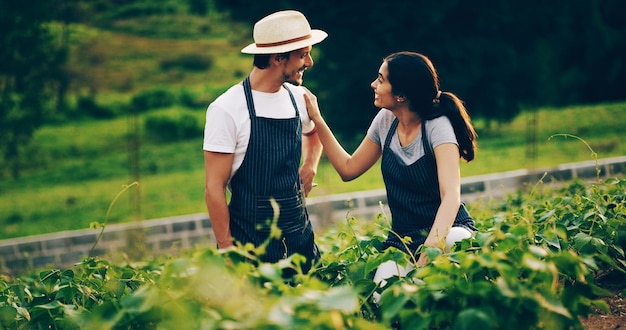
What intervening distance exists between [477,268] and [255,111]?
141 centimetres

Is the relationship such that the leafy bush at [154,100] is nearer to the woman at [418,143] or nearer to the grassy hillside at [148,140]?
the grassy hillside at [148,140]

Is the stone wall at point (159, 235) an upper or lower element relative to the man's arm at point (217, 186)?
lower

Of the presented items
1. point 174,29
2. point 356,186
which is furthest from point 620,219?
point 174,29

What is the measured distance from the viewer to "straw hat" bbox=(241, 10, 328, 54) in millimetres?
3525

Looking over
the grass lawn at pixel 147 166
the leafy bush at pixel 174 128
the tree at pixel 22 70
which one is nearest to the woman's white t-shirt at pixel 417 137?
the grass lawn at pixel 147 166

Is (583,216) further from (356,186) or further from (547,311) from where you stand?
(356,186)

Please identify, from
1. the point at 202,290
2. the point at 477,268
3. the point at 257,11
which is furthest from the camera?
the point at 257,11

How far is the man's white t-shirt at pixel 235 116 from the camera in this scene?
11.2 feet

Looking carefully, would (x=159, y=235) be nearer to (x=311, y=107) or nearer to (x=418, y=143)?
(x=311, y=107)

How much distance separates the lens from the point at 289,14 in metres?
3.65

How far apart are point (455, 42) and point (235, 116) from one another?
35.4ft

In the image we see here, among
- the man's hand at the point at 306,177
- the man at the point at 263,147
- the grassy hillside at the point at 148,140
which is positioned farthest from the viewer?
the grassy hillside at the point at 148,140

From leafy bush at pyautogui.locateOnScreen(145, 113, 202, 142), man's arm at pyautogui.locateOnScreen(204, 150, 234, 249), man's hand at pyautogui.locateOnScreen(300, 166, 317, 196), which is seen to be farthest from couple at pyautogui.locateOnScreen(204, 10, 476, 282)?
leafy bush at pyautogui.locateOnScreen(145, 113, 202, 142)

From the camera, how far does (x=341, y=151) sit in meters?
3.88
